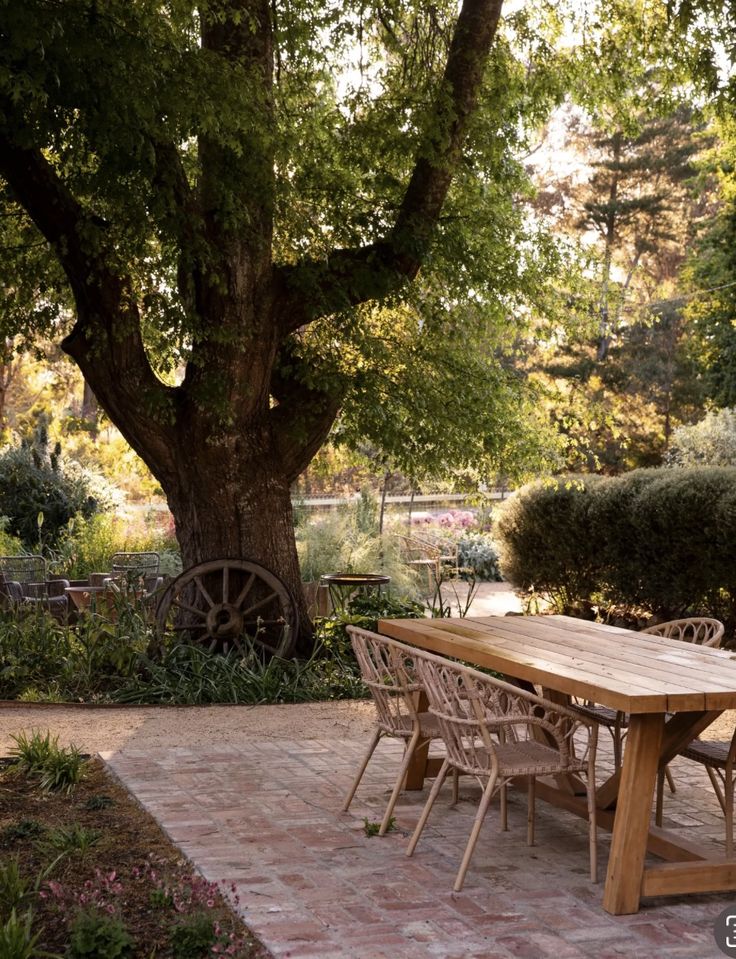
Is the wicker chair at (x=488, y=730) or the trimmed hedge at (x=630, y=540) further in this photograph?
the trimmed hedge at (x=630, y=540)

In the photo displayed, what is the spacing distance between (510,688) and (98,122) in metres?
5.06

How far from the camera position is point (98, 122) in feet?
26.0

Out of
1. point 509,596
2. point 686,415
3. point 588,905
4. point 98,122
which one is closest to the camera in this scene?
point 588,905

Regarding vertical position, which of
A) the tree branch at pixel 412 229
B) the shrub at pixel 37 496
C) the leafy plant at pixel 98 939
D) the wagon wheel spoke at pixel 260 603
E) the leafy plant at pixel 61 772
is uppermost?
the tree branch at pixel 412 229

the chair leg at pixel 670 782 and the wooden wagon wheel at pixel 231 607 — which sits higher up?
the wooden wagon wheel at pixel 231 607

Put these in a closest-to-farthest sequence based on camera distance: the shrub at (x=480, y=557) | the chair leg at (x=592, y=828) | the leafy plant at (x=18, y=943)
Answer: the leafy plant at (x=18, y=943) < the chair leg at (x=592, y=828) < the shrub at (x=480, y=557)

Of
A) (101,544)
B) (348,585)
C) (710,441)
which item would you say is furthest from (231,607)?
(710,441)

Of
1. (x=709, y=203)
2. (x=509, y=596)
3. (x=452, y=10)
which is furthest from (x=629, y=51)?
(x=709, y=203)

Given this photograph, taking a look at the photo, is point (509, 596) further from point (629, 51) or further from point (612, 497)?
point (629, 51)

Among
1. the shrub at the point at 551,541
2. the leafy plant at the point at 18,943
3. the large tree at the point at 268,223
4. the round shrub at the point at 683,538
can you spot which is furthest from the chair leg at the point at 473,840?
the shrub at the point at 551,541

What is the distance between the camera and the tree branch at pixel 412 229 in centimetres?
980

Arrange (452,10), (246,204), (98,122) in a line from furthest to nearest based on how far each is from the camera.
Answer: (452,10)
(246,204)
(98,122)

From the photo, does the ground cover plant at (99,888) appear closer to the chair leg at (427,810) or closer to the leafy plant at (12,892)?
the leafy plant at (12,892)

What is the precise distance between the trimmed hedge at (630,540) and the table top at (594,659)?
4.81m
